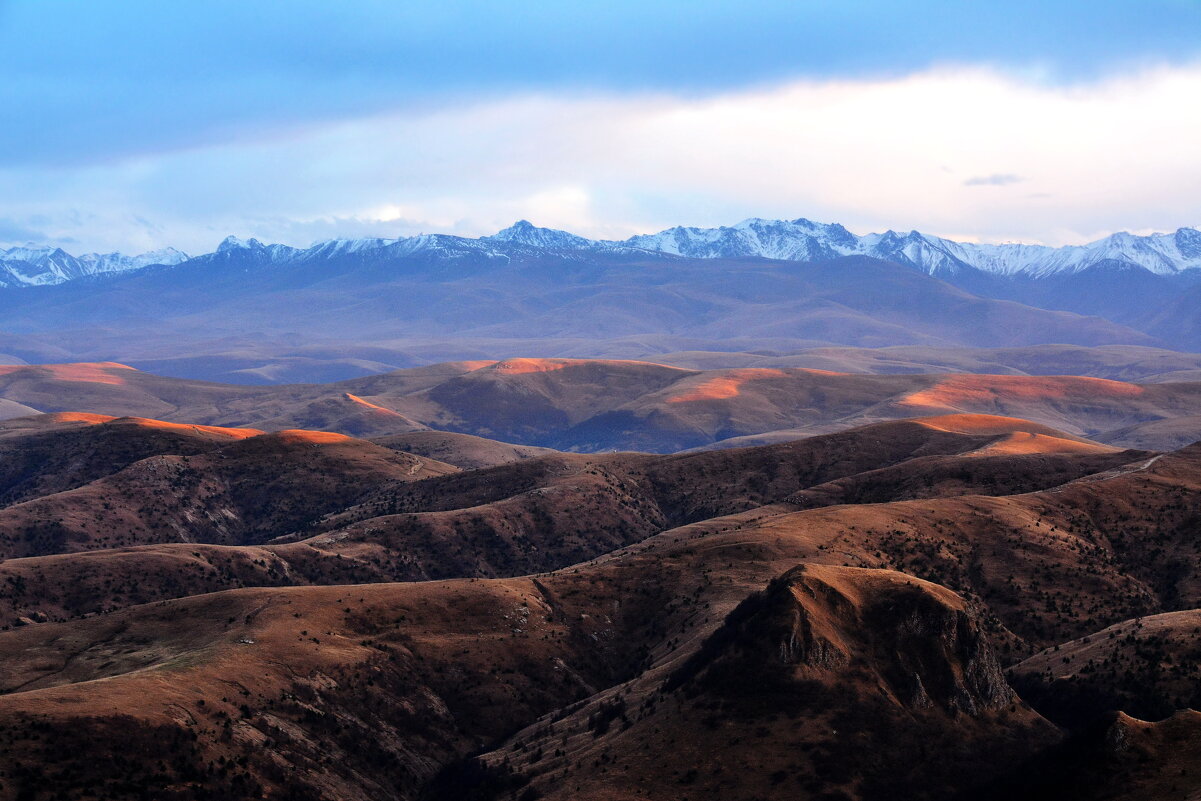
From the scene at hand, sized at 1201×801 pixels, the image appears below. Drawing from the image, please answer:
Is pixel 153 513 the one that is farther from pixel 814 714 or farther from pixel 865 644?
pixel 814 714

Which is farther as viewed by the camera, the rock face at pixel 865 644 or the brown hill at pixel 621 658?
the rock face at pixel 865 644

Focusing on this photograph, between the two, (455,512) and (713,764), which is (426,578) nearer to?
(455,512)

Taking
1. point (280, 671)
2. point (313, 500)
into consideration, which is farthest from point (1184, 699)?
point (313, 500)

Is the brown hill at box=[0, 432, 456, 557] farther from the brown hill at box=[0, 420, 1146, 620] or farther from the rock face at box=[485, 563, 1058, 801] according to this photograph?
the rock face at box=[485, 563, 1058, 801]

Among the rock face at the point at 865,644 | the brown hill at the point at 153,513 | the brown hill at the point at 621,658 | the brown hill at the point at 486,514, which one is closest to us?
the brown hill at the point at 621,658

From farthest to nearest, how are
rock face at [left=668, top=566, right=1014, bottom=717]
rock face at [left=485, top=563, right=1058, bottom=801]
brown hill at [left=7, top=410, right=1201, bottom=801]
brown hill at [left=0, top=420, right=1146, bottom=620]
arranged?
brown hill at [left=0, top=420, right=1146, bottom=620]
rock face at [left=668, top=566, right=1014, bottom=717]
brown hill at [left=7, top=410, right=1201, bottom=801]
rock face at [left=485, top=563, right=1058, bottom=801]

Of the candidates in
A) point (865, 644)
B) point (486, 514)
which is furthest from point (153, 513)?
point (865, 644)

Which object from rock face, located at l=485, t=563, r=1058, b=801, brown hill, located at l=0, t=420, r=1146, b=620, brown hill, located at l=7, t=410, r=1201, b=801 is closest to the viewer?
rock face, located at l=485, t=563, r=1058, b=801

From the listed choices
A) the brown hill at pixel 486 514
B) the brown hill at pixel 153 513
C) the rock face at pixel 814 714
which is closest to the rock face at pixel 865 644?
the rock face at pixel 814 714

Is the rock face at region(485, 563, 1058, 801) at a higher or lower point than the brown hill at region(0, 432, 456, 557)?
higher

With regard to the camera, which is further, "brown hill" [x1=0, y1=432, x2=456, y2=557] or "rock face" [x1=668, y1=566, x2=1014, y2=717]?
"brown hill" [x1=0, y1=432, x2=456, y2=557]

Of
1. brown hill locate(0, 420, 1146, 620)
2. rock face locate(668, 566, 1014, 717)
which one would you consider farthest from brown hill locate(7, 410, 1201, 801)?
brown hill locate(0, 420, 1146, 620)

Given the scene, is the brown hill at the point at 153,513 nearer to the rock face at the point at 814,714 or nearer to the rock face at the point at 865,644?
the rock face at the point at 814,714

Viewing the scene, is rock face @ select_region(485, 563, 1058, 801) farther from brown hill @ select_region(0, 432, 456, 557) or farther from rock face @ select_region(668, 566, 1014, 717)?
brown hill @ select_region(0, 432, 456, 557)
